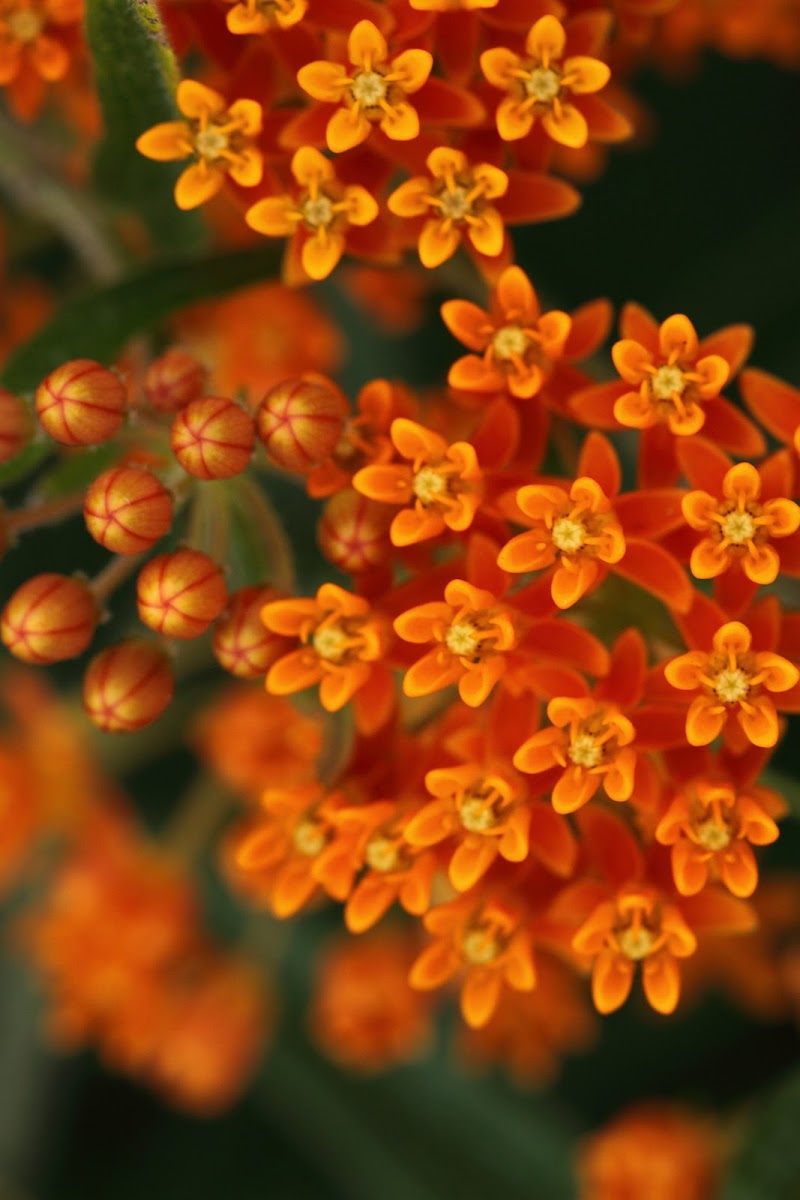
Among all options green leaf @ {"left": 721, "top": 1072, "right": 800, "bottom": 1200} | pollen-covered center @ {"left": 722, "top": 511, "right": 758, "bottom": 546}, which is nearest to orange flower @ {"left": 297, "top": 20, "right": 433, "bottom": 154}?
pollen-covered center @ {"left": 722, "top": 511, "right": 758, "bottom": 546}

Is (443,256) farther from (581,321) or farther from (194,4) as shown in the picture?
(194,4)

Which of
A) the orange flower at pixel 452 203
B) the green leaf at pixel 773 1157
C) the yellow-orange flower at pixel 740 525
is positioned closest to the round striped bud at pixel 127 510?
the orange flower at pixel 452 203

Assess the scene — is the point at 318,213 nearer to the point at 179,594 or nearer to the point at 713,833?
the point at 179,594

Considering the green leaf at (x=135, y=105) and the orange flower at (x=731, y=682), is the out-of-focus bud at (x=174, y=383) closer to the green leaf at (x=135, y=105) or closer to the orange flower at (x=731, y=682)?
the green leaf at (x=135, y=105)

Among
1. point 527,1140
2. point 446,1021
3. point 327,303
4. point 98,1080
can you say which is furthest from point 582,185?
point 98,1080

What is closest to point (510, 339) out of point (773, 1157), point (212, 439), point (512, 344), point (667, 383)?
point (512, 344)

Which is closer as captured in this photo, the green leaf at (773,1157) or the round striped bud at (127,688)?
the round striped bud at (127,688)
